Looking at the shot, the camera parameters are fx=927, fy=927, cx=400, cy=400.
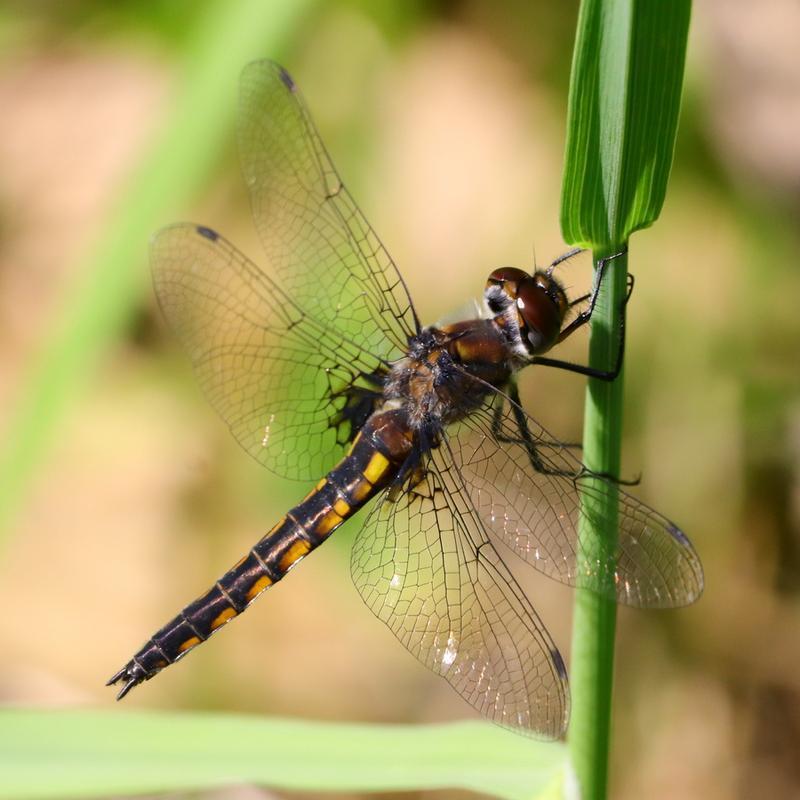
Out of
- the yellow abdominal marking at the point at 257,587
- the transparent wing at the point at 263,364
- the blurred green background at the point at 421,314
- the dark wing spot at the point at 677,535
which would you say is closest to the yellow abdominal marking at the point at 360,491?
the transparent wing at the point at 263,364

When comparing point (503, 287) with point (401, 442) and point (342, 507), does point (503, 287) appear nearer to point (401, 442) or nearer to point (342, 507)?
point (401, 442)

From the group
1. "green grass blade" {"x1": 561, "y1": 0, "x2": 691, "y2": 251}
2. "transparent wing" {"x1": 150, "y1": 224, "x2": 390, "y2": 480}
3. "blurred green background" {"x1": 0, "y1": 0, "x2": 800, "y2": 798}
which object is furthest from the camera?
"blurred green background" {"x1": 0, "y1": 0, "x2": 800, "y2": 798}

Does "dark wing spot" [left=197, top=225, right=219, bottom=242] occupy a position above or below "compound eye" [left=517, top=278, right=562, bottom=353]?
above

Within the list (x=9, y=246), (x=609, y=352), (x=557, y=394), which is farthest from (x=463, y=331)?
(x=9, y=246)

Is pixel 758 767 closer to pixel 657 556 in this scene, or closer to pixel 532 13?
pixel 657 556

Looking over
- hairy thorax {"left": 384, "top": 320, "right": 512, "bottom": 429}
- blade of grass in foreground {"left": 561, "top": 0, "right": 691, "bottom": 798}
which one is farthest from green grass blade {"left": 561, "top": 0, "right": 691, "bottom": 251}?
hairy thorax {"left": 384, "top": 320, "right": 512, "bottom": 429}

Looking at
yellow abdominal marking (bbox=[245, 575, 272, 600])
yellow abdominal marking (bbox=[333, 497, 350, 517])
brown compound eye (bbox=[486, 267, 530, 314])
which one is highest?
brown compound eye (bbox=[486, 267, 530, 314])

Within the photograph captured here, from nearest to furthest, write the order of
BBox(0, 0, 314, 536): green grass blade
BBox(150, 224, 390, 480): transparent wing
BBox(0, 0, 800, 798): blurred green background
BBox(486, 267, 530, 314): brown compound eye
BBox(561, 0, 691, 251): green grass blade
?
BBox(561, 0, 691, 251): green grass blade < BBox(486, 267, 530, 314): brown compound eye < BBox(150, 224, 390, 480): transparent wing < BBox(0, 0, 314, 536): green grass blade < BBox(0, 0, 800, 798): blurred green background

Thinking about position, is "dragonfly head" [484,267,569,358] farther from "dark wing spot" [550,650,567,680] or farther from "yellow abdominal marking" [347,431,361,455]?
"dark wing spot" [550,650,567,680]

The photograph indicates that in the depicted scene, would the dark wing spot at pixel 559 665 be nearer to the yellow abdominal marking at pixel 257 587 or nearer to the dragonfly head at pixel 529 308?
the dragonfly head at pixel 529 308
